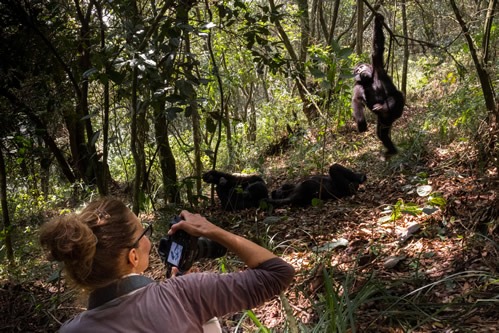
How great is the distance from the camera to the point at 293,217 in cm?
516

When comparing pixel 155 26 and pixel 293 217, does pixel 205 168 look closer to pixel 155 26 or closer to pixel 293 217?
pixel 293 217

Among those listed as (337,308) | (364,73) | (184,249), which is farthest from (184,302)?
(364,73)

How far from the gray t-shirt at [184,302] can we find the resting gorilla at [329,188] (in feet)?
12.8

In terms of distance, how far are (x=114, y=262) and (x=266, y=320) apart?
6.37 ft

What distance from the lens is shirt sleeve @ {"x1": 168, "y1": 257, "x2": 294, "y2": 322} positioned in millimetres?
1432

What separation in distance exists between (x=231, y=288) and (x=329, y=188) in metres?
4.34

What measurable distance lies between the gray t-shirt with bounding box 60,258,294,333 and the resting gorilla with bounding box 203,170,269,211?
4050 millimetres

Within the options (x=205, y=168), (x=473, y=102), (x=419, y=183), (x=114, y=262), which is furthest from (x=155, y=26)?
(x=205, y=168)

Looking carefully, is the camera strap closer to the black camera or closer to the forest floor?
the black camera

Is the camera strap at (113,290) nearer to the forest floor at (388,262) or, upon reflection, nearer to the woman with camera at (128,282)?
the woman with camera at (128,282)

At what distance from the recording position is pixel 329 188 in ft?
18.6

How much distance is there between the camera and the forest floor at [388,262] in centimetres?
246

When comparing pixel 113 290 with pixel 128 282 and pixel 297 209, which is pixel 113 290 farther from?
pixel 297 209

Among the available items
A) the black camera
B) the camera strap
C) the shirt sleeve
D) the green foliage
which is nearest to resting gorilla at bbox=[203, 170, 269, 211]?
the green foliage
